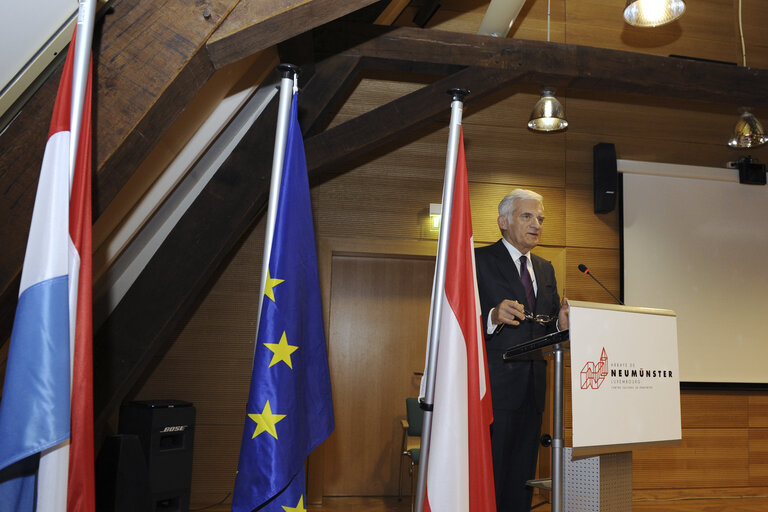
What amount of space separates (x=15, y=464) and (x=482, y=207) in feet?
13.4

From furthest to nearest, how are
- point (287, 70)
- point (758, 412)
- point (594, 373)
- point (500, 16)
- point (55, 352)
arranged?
point (758, 412) → point (500, 16) → point (287, 70) → point (594, 373) → point (55, 352)

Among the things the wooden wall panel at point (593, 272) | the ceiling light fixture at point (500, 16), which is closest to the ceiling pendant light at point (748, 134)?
the wooden wall panel at point (593, 272)

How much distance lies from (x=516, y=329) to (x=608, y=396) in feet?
1.88

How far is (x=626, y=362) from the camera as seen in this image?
233 centimetres

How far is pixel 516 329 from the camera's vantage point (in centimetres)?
275

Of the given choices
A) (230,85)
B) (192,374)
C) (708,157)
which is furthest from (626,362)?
(708,157)

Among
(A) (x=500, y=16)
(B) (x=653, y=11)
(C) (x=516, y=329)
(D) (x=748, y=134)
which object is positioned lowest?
(C) (x=516, y=329)

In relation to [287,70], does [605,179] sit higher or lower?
higher

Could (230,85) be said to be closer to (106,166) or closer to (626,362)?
(106,166)

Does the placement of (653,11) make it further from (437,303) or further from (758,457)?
(758,457)

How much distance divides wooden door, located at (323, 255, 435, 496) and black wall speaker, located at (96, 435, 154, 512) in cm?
227

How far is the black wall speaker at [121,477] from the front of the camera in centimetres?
273

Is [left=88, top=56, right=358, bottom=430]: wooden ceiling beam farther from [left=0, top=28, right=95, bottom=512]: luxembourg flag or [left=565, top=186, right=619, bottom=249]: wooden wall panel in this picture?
[left=565, top=186, right=619, bottom=249]: wooden wall panel

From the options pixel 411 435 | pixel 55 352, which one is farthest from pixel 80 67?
pixel 411 435
